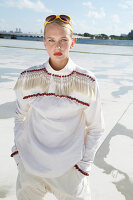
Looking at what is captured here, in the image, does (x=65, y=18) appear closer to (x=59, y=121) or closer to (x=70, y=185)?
(x=59, y=121)

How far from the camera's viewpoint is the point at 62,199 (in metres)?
1.41

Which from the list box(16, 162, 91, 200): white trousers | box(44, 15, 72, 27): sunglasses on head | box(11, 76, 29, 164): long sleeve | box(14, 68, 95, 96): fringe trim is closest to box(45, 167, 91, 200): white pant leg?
box(16, 162, 91, 200): white trousers

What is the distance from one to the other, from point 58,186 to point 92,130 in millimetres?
403

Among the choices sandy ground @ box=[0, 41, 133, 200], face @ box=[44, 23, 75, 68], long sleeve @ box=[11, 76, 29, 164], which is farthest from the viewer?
sandy ground @ box=[0, 41, 133, 200]

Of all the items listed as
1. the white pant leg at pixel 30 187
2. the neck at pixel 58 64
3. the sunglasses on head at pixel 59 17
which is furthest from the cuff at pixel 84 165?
the sunglasses on head at pixel 59 17

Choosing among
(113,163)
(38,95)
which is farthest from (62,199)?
(113,163)

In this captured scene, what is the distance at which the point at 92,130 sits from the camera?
1.44 m

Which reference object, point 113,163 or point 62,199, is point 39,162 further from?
point 113,163

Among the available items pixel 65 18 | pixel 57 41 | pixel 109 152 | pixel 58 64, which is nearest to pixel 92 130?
pixel 58 64

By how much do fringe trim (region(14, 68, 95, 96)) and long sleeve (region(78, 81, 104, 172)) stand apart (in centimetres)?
7

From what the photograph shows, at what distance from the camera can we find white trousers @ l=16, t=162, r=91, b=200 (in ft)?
4.46

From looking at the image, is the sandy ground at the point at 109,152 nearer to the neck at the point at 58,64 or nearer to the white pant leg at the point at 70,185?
the white pant leg at the point at 70,185

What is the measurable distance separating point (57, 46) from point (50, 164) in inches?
28.0

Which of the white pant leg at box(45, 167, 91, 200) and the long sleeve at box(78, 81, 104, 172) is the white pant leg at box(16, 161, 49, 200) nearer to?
the white pant leg at box(45, 167, 91, 200)
